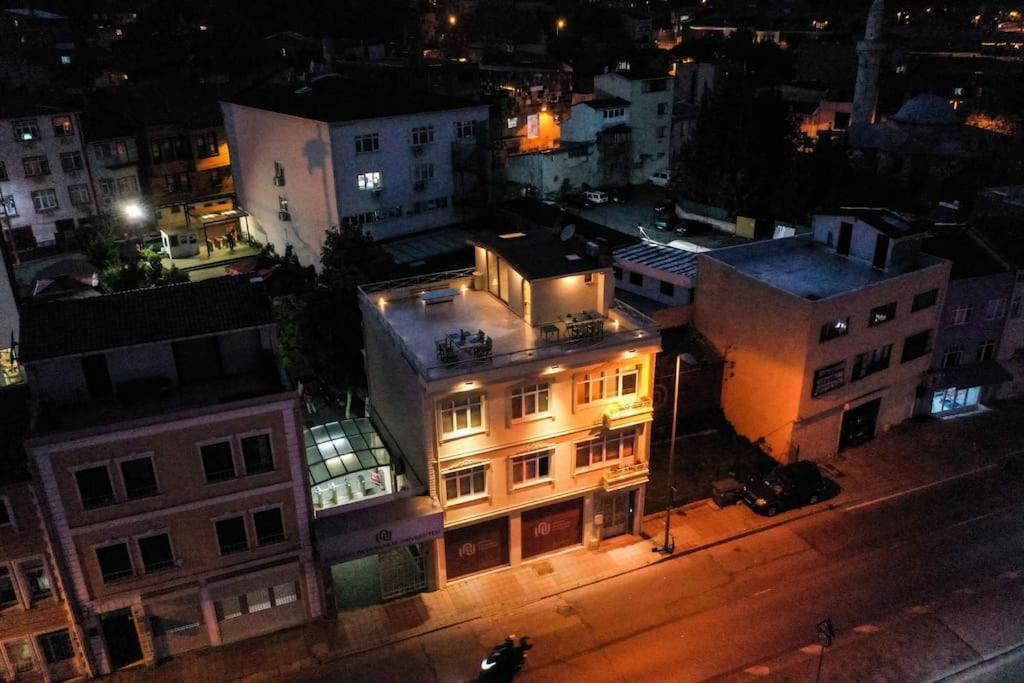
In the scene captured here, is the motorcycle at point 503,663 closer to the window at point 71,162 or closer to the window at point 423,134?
the window at point 423,134

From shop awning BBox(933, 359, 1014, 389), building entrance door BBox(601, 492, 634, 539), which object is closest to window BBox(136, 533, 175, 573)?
building entrance door BBox(601, 492, 634, 539)

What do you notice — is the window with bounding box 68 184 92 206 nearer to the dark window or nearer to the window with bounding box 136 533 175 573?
the dark window

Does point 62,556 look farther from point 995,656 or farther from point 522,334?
point 995,656

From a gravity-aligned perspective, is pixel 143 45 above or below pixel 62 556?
above

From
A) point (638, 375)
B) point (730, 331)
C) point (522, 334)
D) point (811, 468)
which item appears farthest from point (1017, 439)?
point (522, 334)

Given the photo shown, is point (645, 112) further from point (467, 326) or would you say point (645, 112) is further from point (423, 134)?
point (467, 326)
